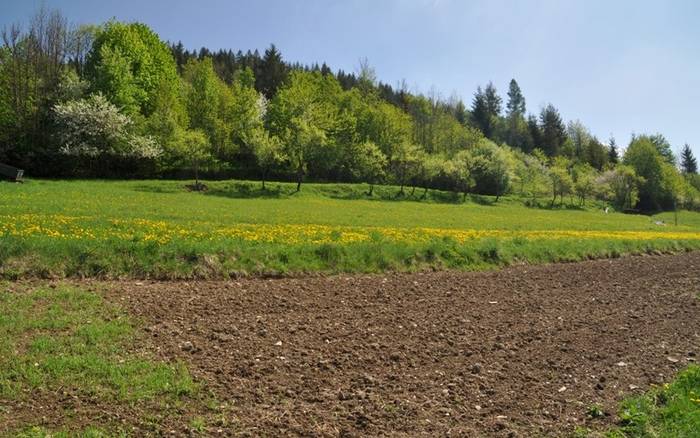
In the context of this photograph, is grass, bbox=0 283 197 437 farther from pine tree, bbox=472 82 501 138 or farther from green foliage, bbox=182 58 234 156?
pine tree, bbox=472 82 501 138

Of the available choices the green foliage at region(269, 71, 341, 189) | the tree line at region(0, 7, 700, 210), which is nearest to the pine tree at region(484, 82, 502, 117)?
the tree line at region(0, 7, 700, 210)

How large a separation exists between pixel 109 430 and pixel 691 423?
7998 millimetres

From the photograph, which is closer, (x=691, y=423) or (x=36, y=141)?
(x=691, y=423)

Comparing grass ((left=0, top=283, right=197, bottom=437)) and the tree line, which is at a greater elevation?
the tree line

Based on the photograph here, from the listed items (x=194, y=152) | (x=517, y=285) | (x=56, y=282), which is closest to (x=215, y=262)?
(x=56, y=282)

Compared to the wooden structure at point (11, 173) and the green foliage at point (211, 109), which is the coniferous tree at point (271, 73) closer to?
the green foliage at point (211, 109)

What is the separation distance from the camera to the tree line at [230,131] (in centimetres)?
5612

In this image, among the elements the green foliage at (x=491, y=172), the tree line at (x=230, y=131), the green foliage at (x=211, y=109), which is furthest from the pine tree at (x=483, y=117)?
the green foliage at (x=211, y=109)

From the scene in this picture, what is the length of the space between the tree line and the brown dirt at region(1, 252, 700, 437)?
4536 cm

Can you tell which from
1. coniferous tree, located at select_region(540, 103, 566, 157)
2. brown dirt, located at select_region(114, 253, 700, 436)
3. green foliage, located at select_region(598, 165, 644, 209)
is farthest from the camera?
coniferous tree, located at select_region(540, 103, 566, 157)

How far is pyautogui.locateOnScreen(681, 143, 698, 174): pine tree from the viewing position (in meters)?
152

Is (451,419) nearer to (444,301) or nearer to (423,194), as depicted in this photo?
(444,301)

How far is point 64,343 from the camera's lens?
8.00m

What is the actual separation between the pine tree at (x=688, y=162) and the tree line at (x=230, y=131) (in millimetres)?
45255
